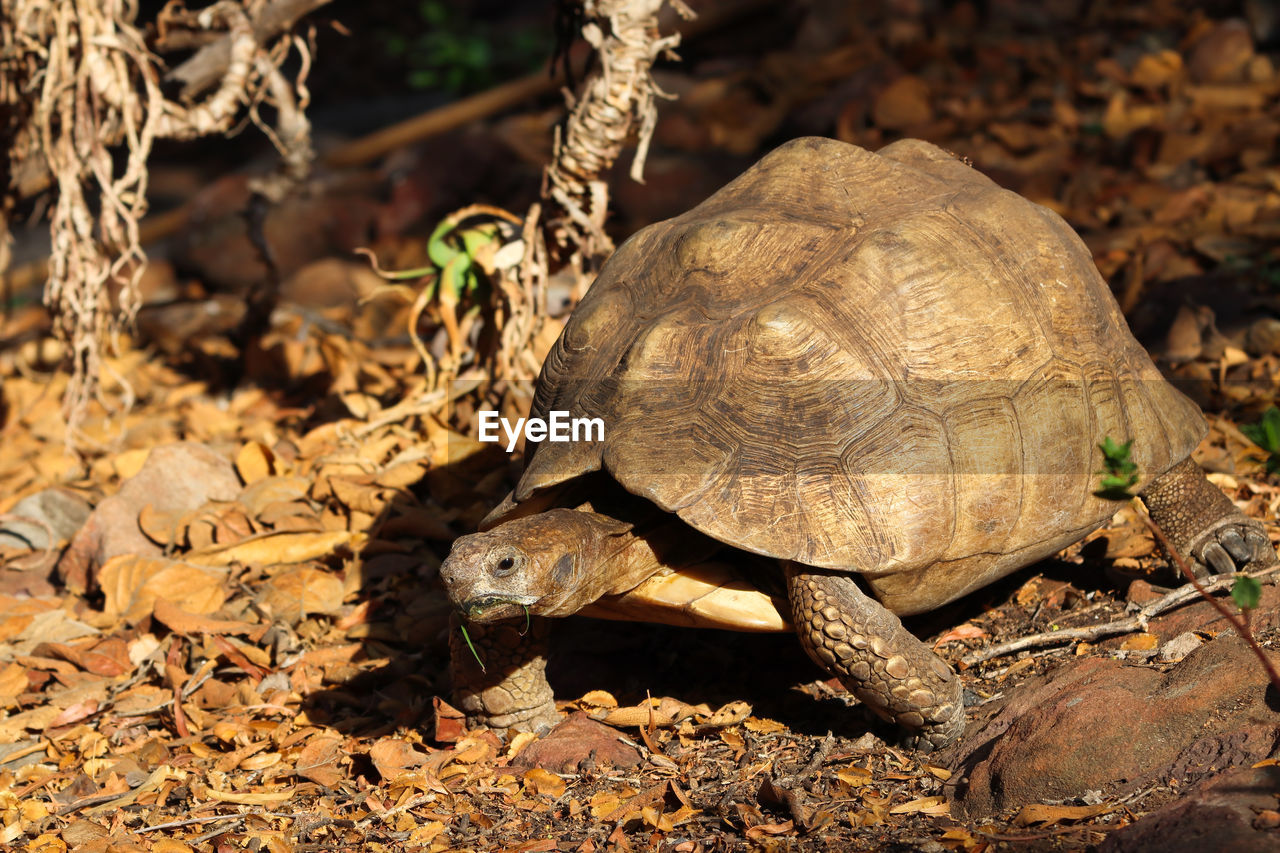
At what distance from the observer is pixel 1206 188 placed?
21.6 ft

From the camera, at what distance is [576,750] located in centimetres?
324

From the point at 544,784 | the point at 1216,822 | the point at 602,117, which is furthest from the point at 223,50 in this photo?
the point at 1216,822

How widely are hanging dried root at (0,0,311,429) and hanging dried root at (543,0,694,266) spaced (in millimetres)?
1585

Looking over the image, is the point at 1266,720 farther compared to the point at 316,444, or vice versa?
the point at 316,444

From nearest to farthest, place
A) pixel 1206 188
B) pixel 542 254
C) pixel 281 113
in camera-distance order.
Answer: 1. pixel 542 254
2. pixel 281 113
3. pixel 1206 188

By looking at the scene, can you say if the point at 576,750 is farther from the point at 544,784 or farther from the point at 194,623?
the point at 194,623

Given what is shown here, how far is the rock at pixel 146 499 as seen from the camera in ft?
15.0

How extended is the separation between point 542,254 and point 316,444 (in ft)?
4.79

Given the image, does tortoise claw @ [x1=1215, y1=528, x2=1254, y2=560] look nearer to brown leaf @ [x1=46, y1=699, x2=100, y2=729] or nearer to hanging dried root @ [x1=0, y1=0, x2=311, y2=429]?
brown leaf @ [x1=46, y1=699, x2=100, y2=729]

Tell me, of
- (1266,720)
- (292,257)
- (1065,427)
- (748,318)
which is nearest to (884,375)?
(748,318)

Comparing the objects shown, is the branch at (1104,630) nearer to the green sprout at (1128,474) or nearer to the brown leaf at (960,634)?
the brown leaf at (960,634)

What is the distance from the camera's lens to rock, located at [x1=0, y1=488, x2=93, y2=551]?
4.91 m

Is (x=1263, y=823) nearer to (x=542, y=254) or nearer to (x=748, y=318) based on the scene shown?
(x=748, y=318)

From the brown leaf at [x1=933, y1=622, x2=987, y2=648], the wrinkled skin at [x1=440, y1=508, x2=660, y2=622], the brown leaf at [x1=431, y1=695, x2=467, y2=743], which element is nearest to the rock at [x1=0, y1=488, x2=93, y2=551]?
the brown leaf at [x1=431, y1=695, x2=467, y2=743]
